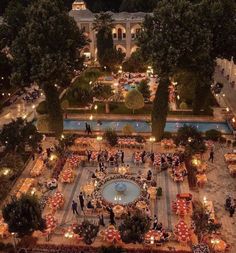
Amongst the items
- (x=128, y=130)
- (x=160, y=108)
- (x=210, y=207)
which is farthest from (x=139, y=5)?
(x=210, y=207)

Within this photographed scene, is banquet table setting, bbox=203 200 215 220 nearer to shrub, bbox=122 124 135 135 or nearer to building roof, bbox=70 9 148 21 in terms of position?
shrub, bbox=122 124 135 135

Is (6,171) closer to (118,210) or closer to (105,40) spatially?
(118,210)

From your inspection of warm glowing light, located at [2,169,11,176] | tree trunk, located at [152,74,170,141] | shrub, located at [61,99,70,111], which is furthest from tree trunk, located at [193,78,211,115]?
warm glowing light, located at [2,169,11,176]

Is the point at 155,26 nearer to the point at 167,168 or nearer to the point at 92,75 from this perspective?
the point at 167,168

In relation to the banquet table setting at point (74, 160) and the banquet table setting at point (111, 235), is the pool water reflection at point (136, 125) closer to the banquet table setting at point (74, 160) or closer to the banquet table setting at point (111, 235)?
the banquet table setting at point (74, 160)

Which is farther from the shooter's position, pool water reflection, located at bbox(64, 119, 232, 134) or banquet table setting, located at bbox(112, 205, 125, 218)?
pool water reflection, located at bbox(64, 119, 232, 134)

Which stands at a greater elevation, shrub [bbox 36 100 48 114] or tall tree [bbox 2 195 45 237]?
tall tree [bbox 2 195 45 237]
